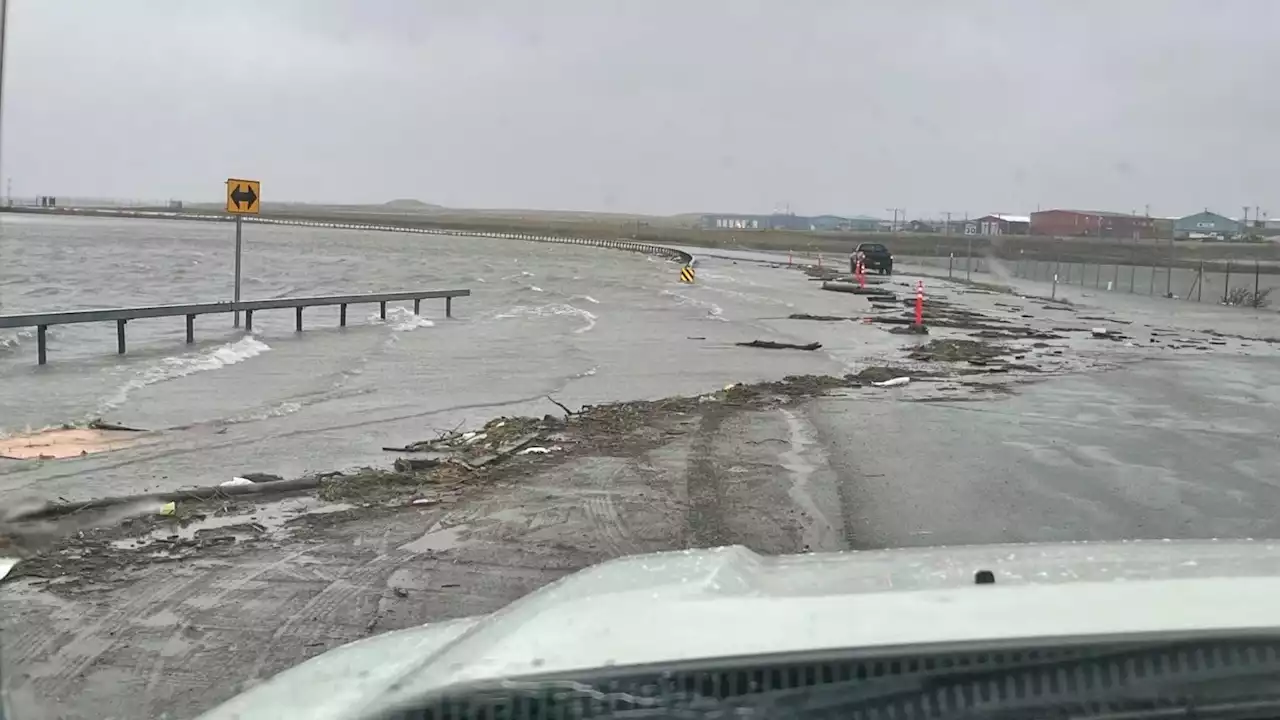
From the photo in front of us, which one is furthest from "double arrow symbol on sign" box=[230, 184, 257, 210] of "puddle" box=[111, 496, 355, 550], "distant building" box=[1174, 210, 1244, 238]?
"distant building" box=[1174, 210, 1244, 238]

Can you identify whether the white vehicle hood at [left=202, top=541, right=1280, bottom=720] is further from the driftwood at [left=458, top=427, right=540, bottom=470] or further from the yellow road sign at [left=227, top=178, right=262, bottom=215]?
the yellow road sign at [left=227, top=178, right=262, bottom=215]

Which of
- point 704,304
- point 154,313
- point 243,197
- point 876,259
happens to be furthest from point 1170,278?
point 154,313

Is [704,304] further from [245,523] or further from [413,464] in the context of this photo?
[245,523]

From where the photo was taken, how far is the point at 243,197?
890 inches

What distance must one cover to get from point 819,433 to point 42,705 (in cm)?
839

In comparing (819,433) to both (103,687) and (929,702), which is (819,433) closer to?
(103,687)

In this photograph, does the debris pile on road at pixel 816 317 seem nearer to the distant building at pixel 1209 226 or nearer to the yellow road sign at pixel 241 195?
the yellow road sign at pixel 241 195

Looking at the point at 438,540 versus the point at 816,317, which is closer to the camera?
the point at 438,540

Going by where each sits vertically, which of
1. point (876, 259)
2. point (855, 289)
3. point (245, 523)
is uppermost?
point (876, 259)

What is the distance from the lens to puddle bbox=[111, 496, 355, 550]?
7473 millimetres

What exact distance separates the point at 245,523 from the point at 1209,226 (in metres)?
83.2

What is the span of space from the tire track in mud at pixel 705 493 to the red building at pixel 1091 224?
147 ft

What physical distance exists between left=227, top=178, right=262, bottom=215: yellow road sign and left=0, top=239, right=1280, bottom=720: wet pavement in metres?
9.19

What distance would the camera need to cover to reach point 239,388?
16.6 m
